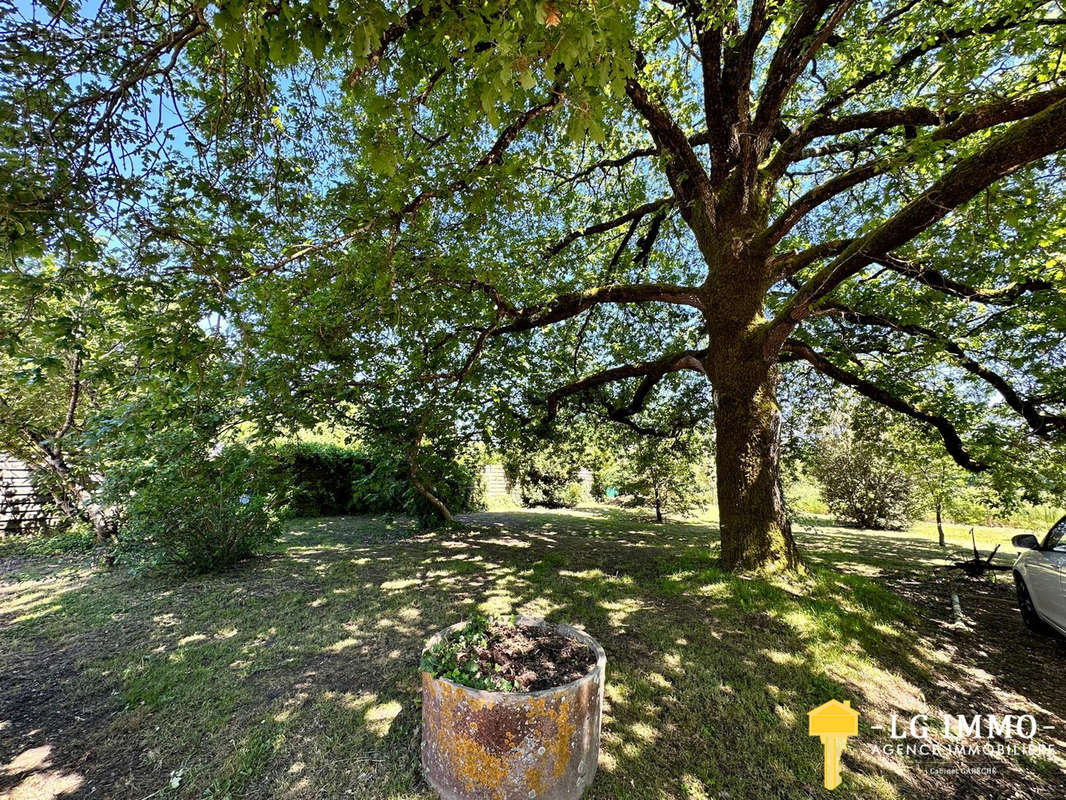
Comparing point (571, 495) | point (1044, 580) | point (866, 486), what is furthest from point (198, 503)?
point (866, 486)

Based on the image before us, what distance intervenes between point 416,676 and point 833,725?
120 inches

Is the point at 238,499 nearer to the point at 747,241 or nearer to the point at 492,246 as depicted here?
the point at 492,246

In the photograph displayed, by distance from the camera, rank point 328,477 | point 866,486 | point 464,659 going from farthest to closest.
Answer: point 866,486 < point 328,477 < point 464,659

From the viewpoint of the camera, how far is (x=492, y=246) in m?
6.51

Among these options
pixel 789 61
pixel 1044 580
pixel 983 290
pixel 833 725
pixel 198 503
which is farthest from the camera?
pixel 198 503

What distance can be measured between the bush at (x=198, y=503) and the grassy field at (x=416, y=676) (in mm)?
457

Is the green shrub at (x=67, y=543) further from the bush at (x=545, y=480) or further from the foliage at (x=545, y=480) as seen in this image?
the bush at (x=545, y=480)

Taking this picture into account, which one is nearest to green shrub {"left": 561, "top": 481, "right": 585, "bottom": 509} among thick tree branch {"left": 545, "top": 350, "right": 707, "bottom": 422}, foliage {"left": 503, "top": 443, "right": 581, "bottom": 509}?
foliage {"left": 503, "top": 443, "right": 581, "bottom": 509}

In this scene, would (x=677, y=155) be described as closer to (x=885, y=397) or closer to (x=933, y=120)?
(x=933, y=120)

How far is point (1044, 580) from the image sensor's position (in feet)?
14.0

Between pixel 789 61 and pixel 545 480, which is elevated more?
pixel 789 61

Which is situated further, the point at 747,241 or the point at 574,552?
the point at 574,552

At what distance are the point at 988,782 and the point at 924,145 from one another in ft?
15.1

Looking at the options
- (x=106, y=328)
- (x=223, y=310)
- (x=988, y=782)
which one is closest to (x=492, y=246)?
(x=223, y=310)
